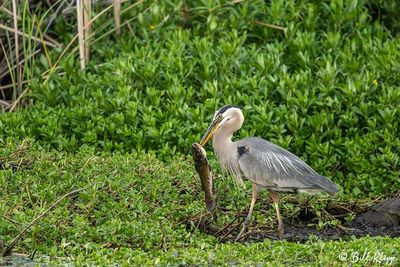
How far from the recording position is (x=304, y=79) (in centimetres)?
1048

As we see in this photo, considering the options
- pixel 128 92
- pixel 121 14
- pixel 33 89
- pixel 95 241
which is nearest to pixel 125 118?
pixel 128 92

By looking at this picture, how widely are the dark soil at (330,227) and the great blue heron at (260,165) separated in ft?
0.83

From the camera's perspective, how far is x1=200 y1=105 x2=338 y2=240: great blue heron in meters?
8.13

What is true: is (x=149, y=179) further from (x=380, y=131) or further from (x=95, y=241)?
(x=380, y=131)

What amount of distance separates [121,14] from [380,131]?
12.4 feet

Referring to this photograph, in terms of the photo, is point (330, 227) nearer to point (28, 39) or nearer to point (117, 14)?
point (117, 14)

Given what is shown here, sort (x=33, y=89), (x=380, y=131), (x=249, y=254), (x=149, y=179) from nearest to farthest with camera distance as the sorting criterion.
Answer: (x=249, y=254), (x=149, y=179), (x=380, y=131), (x=33, y=89)

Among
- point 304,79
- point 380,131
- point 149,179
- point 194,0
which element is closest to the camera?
point 149,179

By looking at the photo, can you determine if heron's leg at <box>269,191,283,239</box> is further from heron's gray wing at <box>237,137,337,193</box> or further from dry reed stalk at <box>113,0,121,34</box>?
dry reed stalk at <box>113,0,121,34</box>

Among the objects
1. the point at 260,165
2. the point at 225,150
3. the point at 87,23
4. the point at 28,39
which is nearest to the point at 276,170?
the point at 260,165

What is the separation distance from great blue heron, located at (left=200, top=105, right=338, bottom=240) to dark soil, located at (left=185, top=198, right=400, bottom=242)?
0.25m

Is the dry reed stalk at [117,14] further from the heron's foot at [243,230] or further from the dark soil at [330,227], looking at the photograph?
the heron's foot at [243,230]

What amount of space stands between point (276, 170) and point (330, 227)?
2.73 ft

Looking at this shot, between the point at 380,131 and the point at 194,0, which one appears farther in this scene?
the point at 194,0
